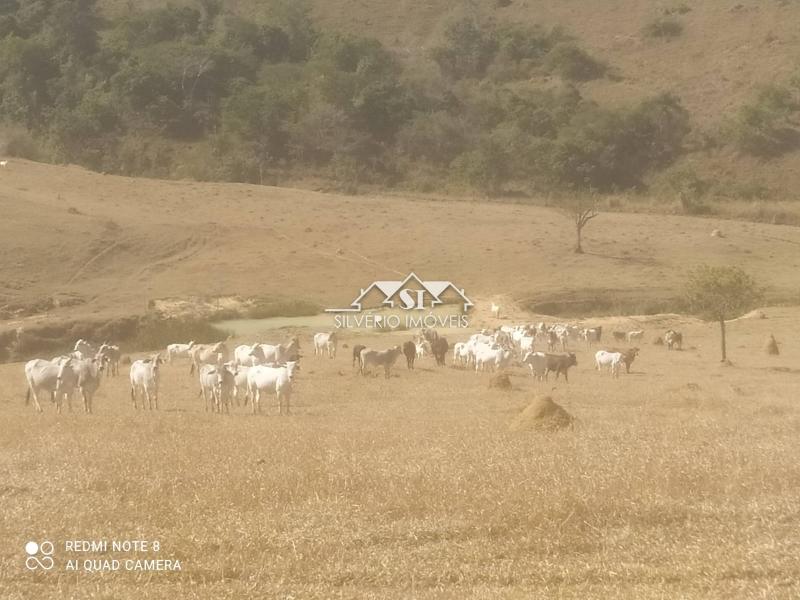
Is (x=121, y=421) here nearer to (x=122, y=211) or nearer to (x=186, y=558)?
(x=186, y=558)

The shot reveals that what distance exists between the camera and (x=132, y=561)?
8453 millimetres

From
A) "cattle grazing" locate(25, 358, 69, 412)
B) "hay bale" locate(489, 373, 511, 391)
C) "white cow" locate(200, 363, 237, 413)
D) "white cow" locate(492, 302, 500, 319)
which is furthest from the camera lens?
"white cow" locate(492, 302, 500, 319)

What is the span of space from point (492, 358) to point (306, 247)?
884 inches

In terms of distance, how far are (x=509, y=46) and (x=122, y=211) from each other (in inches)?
2164

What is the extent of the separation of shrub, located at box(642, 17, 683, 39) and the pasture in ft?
291

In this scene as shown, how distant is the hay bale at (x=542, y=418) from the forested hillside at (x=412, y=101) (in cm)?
4892

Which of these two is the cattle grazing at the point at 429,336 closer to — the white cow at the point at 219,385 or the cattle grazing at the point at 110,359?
the cattle grazing at the point at 110,359

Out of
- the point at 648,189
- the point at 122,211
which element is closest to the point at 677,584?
the point at 122,211

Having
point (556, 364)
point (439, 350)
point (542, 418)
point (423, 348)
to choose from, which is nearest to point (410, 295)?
point (423, 348)

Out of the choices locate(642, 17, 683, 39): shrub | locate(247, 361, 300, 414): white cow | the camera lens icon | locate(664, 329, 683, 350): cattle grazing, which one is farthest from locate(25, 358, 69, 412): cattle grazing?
locate(642, 17, 683, 39): shrub

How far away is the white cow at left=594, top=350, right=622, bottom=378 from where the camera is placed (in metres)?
27.0

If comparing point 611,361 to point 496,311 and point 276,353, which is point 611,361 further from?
point 496,311

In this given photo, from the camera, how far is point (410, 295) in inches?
1671

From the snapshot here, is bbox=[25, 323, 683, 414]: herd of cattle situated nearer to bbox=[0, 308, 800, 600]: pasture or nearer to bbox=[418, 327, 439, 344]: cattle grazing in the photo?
bbox=[418, 327, 439, 344]: cattle grazing
